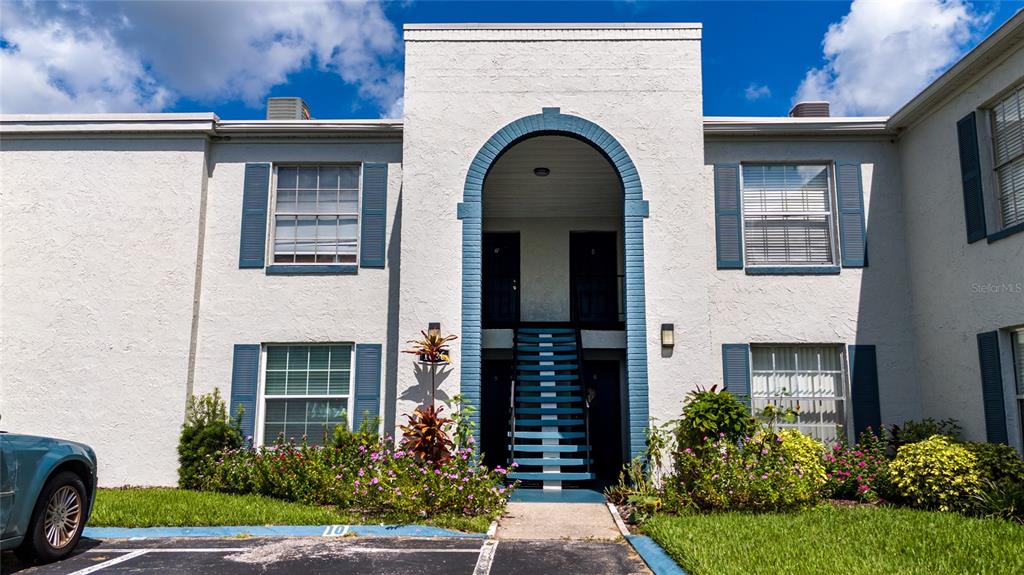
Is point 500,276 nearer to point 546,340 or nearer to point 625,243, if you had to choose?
point 546,340

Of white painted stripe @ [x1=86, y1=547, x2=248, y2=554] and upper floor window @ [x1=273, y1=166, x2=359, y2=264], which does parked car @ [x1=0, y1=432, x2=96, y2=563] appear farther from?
upper floor window @ [x1=273, y1=166, x2=359, y2=264]

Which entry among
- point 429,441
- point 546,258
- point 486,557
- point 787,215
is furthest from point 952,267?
point 486,557

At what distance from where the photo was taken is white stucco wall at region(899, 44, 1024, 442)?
9.18 metres

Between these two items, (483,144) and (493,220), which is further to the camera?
(493,220)

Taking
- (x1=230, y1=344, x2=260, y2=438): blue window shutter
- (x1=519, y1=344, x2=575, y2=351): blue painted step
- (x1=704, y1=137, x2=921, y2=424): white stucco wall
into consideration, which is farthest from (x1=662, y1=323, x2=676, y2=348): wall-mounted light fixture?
(x1=230, y1=344, x2=260, y2=438): blue window shutter

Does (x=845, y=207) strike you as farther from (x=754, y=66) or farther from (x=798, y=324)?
(x=754, y=66)

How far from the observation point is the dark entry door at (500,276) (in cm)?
1428

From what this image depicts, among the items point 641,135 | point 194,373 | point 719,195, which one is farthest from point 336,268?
point 719,195

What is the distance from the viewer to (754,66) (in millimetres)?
12547

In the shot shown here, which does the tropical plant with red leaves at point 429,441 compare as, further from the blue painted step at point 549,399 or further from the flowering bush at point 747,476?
the flowering bush at point 747,476

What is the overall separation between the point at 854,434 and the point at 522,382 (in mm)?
5028

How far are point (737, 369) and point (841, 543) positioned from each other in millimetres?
4611

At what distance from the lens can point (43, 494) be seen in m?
6.34

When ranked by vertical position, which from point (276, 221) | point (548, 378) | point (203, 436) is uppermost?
point (276, 221)
